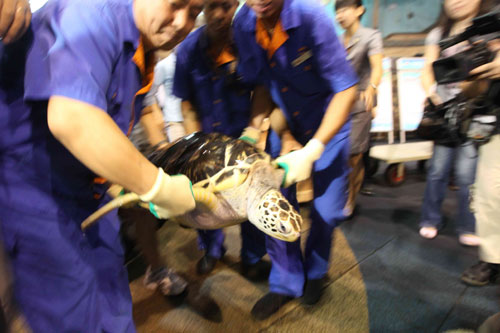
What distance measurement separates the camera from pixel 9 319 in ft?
2.23

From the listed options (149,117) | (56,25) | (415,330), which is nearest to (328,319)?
(415,330)

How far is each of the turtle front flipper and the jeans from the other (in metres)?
1.34

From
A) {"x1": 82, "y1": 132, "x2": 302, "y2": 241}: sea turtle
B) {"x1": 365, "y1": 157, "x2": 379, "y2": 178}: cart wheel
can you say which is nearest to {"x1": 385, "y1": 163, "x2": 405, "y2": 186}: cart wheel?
{"x1": 365, "y1": 157, "x2": 379, "y2": 178}: cart wheel

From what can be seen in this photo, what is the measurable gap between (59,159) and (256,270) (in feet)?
3.80

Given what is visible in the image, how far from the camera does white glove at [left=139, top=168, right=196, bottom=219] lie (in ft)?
1.95

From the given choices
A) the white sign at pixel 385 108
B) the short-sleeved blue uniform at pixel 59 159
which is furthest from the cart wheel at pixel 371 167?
the short-sleeved blue uniform at pixel 59 159

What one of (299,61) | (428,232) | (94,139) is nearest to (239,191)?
(94,139)

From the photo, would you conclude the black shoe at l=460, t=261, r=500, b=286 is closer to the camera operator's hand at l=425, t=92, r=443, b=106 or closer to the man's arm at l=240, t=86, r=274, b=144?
the camera operator's hand at l=425, t=92, r=443, b=106

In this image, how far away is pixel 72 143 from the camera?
50cm

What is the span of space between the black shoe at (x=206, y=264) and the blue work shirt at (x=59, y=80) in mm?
1005

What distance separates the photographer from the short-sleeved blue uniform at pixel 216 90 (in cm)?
131

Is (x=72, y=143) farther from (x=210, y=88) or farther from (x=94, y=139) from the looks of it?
(x=210, y=88)

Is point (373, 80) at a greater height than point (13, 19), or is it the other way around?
point (13, 19)

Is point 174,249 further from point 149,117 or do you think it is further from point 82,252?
point 82,252
